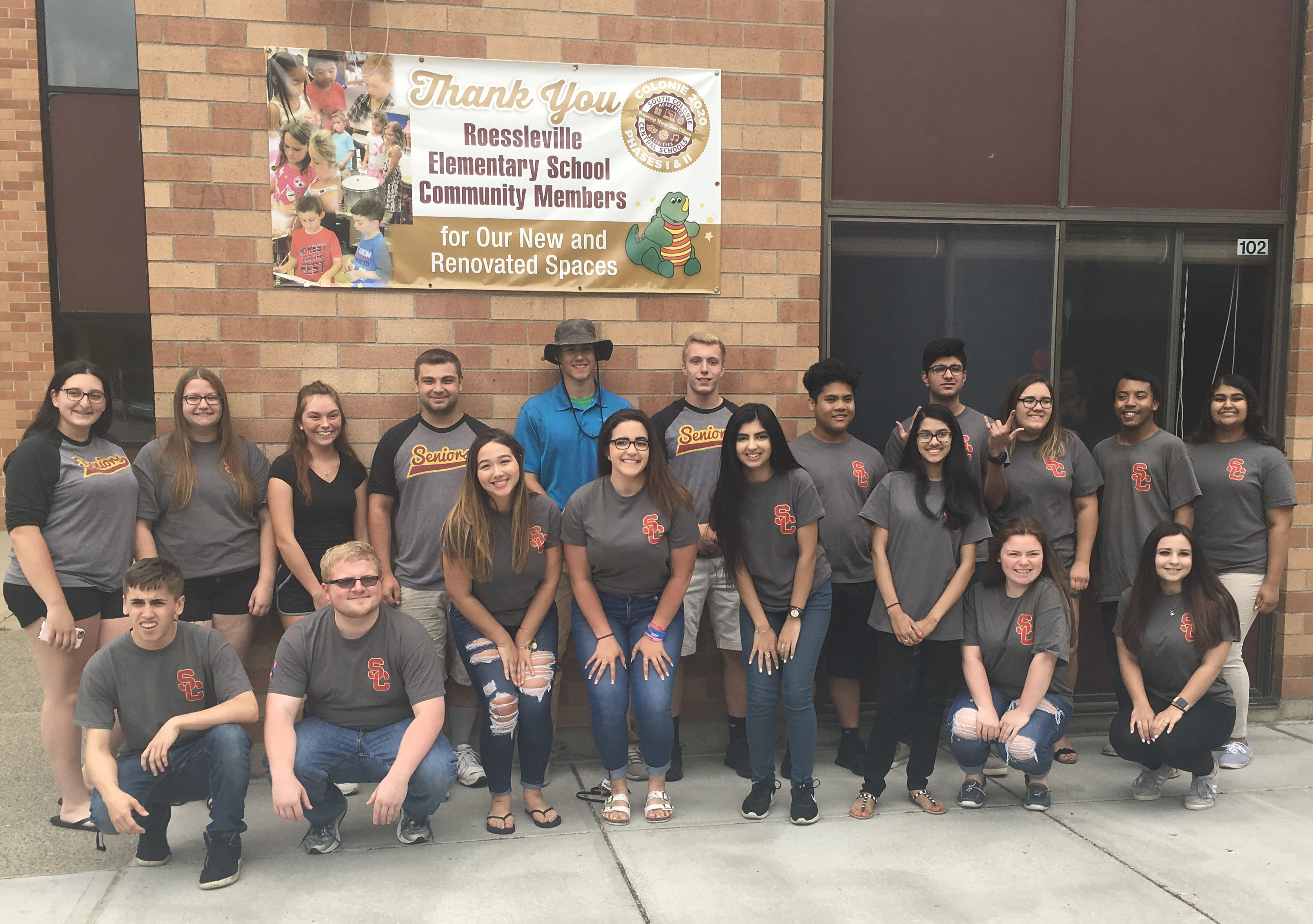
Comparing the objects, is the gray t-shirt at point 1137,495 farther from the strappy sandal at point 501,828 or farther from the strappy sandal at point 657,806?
the strappy sandal at point 501,828

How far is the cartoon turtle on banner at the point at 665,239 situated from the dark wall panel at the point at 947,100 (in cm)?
86

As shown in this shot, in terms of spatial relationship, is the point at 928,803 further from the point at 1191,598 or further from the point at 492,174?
the point at 492,174

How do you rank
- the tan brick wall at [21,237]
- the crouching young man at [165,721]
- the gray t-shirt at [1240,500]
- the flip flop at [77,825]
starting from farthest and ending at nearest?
the tan brick wall at [21,237] < the gray t-shirt at [1240,500] < the flip flop at [77,825] < the crouching young man at [165,721]

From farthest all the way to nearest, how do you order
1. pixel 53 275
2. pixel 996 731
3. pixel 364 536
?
pixel 53 275
pixel 364 536
pixel 996 731

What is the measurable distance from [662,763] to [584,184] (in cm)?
280

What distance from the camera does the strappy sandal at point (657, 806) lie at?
13.3ft

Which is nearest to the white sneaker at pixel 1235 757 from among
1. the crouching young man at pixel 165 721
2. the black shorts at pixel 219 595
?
the crouching young man at pixel 165 721

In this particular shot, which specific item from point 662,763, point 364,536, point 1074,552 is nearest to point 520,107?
point 364,536

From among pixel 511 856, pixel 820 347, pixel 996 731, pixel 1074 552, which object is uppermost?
pixel 820 347

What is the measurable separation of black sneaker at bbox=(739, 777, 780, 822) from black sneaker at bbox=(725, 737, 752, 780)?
41 centimetres

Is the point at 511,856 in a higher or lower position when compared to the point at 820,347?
lower

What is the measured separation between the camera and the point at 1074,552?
15.4ft

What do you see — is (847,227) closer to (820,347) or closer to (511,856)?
(820,347)

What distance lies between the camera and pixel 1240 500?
480 centimetres
